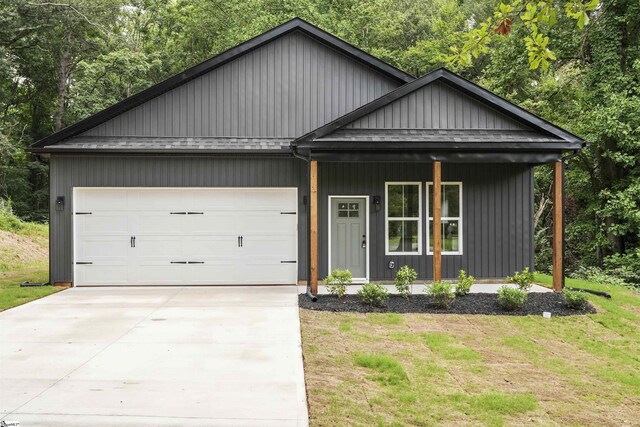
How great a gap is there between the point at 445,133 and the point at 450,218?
6.72 feet

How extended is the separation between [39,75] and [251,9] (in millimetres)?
11704

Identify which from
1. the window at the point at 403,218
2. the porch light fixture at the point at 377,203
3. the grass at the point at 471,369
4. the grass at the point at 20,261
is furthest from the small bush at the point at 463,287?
the grass at the point at 20,261

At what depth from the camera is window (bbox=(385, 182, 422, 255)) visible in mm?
11336

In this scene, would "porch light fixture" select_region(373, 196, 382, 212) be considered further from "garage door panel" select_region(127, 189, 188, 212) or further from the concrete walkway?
"garage door panel" select_region(127, 189, 188, 212)

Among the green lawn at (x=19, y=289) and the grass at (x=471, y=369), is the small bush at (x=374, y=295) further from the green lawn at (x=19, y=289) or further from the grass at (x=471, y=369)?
the green lawn at (x=19, y=289)

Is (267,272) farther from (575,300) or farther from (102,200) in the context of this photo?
(575,300)

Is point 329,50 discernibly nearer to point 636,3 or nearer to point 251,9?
point 636,3

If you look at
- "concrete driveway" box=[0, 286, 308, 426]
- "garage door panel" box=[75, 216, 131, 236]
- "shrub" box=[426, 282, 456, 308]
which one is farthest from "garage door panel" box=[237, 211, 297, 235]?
"shrub" box=[426, 282, 456, 308]

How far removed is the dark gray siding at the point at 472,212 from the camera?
37.0ft

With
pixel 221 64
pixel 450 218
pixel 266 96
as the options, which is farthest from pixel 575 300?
pixel 221 64

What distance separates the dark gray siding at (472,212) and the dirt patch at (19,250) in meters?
10.4

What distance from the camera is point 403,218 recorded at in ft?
37.3

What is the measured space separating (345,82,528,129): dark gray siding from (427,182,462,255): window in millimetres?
1465

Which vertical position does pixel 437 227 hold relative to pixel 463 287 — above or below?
above
